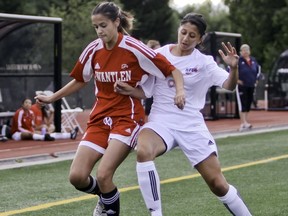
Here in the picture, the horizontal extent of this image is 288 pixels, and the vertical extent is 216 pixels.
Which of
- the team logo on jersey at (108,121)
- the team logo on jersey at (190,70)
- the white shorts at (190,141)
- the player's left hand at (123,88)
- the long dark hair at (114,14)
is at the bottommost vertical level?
the white shorts at (190,141)

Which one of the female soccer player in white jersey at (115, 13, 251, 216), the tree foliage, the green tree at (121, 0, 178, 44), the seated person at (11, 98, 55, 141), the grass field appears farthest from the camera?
the tree foliage

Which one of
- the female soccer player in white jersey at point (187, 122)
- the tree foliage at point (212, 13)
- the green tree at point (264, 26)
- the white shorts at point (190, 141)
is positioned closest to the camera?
the female soccer player in white jersey at point (187, 122)

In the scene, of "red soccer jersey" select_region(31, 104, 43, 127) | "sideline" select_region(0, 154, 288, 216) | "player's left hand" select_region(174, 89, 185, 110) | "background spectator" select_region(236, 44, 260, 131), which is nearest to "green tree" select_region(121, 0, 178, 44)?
"background spectator" select_region(236, 44, 260, 131)

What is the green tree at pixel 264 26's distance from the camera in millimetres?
45594

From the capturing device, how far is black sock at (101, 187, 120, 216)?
22.4 ft

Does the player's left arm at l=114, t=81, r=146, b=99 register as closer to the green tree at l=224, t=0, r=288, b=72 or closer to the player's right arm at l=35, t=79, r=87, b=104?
the player's right arm at l=35, t=79, r=87, b=104

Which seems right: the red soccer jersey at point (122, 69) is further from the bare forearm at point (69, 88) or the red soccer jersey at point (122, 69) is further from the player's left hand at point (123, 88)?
the bare forearm at point (69, 88)

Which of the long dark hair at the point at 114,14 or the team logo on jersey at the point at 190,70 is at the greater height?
the long dark hair at the point at 114,14

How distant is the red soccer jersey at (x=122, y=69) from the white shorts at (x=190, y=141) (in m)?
0.33

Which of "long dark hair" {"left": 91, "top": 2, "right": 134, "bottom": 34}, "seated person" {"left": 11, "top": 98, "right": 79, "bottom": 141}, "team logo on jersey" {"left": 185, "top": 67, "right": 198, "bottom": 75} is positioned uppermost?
"long dark hair" {"left": 91, "top": 2, "right": 134, "bottom": 34}

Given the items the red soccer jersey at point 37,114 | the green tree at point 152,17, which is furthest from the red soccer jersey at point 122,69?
the green tree at point 152,17

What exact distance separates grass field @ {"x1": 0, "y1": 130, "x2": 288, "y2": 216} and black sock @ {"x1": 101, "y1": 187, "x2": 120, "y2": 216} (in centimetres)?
99

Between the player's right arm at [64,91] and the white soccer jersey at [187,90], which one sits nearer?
the white soccer jersey at [187,90]

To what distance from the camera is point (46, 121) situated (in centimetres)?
1806
